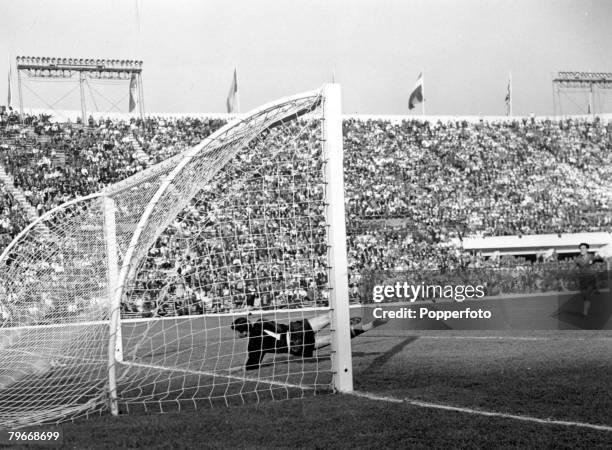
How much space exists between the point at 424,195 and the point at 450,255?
450 centimetres

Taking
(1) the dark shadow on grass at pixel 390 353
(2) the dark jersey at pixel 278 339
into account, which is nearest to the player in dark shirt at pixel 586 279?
(1) the dark shadow on grass at pixel 390 353

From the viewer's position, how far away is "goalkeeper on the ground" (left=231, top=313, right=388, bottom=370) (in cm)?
980

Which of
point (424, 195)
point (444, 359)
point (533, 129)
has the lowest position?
point (444, 359)

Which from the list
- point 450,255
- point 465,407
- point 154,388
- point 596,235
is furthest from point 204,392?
point 596,235

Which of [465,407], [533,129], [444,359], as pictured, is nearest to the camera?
[465,407]

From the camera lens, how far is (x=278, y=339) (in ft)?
32.7

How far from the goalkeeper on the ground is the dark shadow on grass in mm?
890

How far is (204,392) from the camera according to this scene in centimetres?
900

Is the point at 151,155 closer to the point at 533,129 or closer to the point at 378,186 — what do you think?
the point at 378,186

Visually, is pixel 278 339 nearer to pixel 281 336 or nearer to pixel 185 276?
pixel 281 336

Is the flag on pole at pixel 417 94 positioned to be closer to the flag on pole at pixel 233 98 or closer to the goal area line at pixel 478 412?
the flag on pole at pixel 233 98

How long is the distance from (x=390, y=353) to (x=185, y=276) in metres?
3.86

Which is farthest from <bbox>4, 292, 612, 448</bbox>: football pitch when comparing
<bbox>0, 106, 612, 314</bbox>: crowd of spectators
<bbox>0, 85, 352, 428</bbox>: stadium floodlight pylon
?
<bbox>0, 106, 612, 314</bbox>: crowd of spectators

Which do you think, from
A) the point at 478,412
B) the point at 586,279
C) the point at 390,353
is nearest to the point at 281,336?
the point at 390,353
